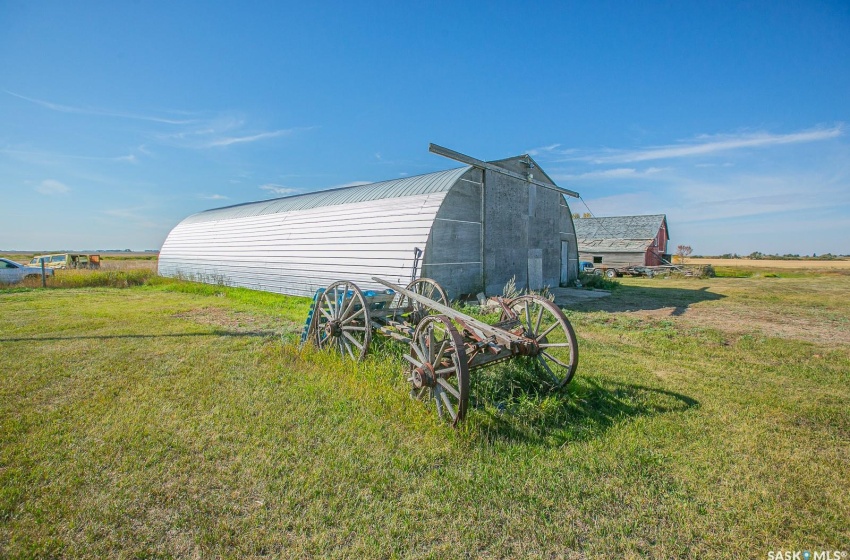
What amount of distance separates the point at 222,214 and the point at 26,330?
15408 mm

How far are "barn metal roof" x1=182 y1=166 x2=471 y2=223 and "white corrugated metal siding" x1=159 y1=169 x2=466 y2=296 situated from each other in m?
0.09

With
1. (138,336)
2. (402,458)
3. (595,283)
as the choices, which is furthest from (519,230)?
(402,458)

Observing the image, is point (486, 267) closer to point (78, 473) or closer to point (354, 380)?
point (354, 380)

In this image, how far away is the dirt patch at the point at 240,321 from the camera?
953cm

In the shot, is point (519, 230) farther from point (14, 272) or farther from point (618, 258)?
point (14, 272)

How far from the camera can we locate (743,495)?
3299mm

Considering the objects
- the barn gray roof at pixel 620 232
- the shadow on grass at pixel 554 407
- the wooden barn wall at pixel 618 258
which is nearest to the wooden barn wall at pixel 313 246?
the shadow on grass at pixel 554 407

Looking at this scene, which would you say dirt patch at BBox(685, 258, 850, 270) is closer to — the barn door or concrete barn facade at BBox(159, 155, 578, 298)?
the barn door

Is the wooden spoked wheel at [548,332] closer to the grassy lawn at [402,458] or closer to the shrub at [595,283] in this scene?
the grassy lawn at [402,458]

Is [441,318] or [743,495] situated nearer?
[743,495]

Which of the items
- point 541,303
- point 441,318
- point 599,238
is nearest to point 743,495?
point 541,303

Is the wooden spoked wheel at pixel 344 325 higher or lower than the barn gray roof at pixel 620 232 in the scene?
lower

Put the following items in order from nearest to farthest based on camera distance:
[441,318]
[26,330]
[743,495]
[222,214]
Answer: [743,495] < [441,318] < [26,330] < [222,214]

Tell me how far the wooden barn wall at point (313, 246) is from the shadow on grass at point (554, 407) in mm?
7041
